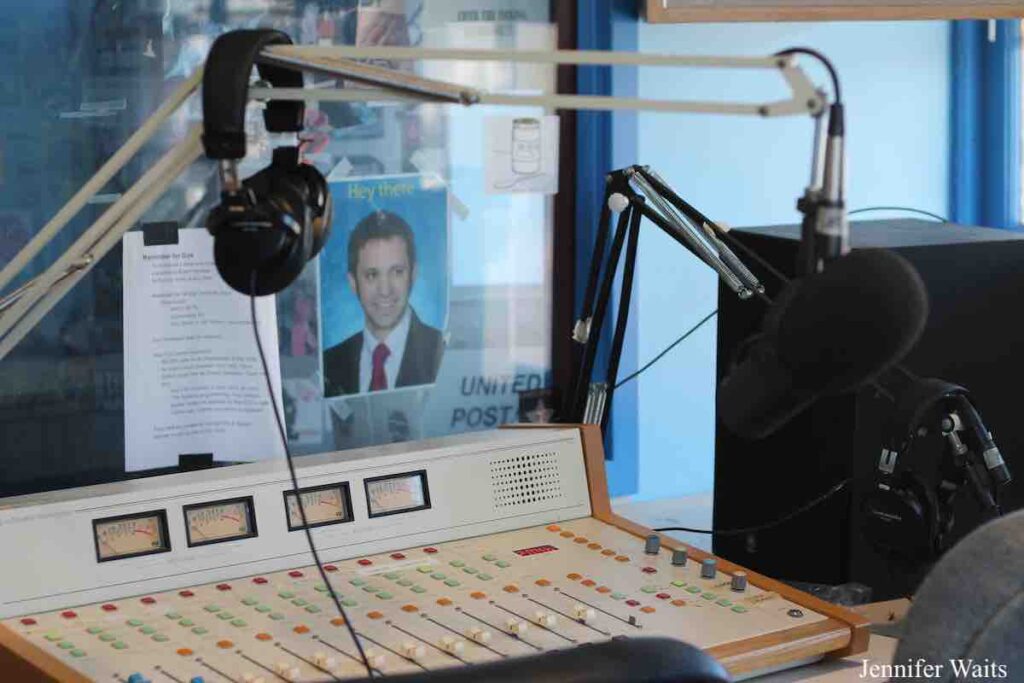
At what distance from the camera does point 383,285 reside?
2.50 meters

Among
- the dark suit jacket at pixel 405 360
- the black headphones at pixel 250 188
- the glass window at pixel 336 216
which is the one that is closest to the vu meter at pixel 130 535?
the glass window at pixel 336 216

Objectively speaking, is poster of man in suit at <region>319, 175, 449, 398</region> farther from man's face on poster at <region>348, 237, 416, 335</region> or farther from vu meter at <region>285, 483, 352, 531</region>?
vu meter at <region>285, 483, 352, 531</region>

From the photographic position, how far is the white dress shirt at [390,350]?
98.8 inches

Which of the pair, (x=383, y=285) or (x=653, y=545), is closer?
(x=653, y=545)

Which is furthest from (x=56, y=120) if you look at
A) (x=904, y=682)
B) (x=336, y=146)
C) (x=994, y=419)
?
(x=904, y=682)

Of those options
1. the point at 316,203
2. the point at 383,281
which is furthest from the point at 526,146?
the point at 316,203

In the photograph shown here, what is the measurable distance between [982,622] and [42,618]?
0.99m

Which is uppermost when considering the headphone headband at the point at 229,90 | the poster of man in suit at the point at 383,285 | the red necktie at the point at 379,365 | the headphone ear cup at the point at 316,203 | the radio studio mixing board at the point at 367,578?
the headphone headband at the point at 229,90

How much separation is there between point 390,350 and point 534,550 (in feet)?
2.51

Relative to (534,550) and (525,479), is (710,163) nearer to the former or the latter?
(525,479)

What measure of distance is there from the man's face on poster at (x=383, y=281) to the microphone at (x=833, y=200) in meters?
1.45

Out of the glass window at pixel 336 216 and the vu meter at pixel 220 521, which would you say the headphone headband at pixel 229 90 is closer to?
the vu meter at pixel 220 521

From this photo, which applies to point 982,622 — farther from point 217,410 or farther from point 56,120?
point 56,120

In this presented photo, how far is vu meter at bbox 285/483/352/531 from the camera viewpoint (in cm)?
178
